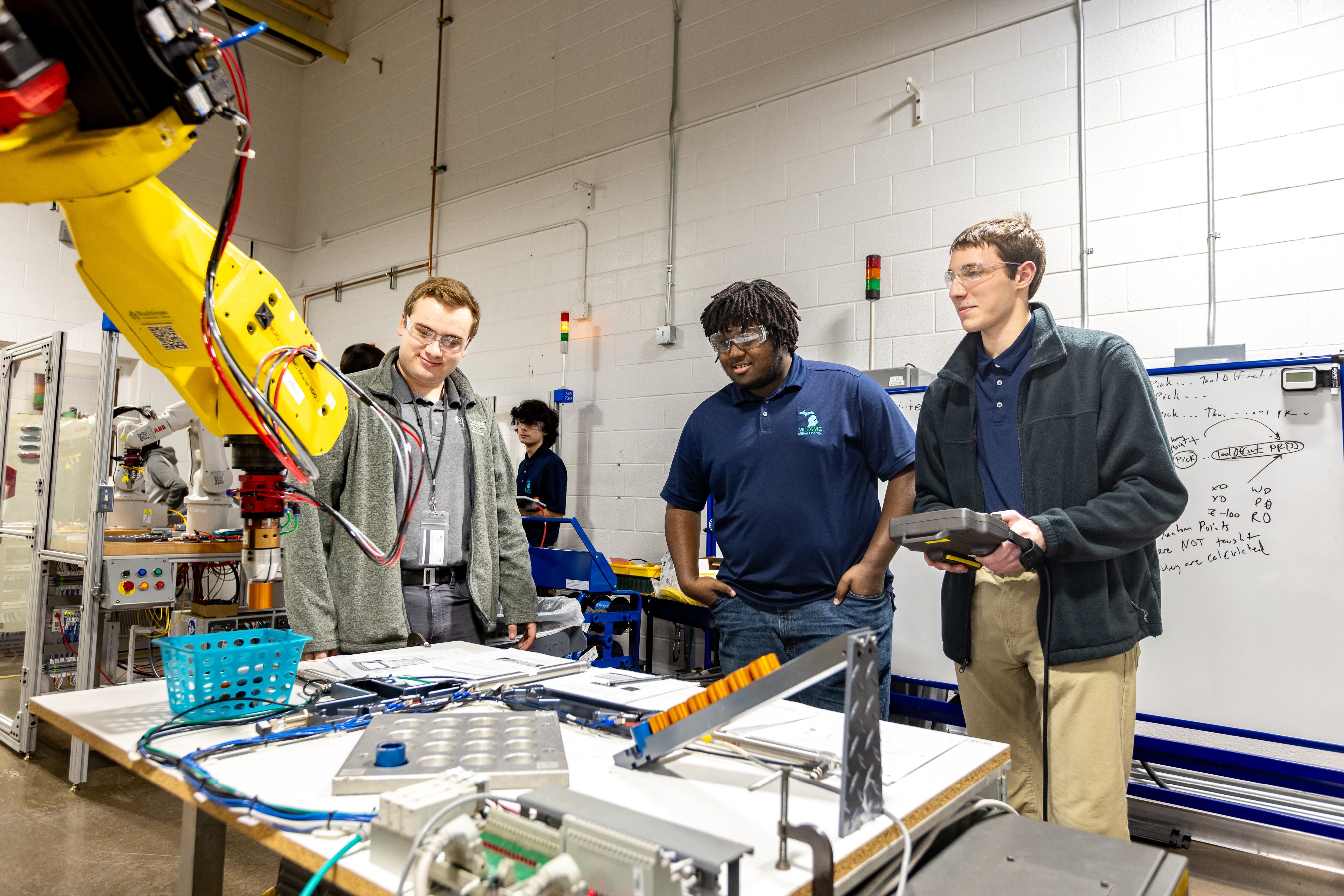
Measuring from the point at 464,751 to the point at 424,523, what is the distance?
94 cm

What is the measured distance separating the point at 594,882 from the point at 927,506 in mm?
1239

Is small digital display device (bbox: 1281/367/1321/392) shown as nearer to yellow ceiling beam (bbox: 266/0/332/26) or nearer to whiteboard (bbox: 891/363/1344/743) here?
whiteboard (bbox: 891/363/1344/743)

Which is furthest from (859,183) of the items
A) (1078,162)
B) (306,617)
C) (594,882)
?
(594,882)

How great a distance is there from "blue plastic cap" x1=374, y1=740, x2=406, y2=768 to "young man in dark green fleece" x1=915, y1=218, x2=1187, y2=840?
96 centimetres

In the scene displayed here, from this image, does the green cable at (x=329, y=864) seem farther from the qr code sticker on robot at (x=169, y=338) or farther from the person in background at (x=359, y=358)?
the person in background at (x=359, y=358)

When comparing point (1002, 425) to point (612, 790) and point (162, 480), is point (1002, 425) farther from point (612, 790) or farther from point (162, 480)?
point (162, 480)

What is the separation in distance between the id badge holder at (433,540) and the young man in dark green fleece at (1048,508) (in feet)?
3.34

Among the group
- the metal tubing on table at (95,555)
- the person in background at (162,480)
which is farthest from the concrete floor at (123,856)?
the person in background at (162,480)

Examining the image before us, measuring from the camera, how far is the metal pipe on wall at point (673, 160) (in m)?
4.12

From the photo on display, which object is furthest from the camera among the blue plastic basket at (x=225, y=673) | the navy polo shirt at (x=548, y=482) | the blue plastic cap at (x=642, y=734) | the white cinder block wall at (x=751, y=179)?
the navy polo shirt at (x=548, y=482)

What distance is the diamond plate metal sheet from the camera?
29.5 inches

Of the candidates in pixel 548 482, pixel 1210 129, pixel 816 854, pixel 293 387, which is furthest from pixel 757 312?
pixel 548 482

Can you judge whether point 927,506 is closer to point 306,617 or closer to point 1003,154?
point 306,617

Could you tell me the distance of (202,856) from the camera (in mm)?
1151
